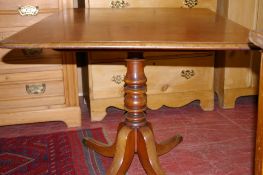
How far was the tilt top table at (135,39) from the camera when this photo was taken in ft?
3.46

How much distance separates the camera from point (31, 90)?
222 cm

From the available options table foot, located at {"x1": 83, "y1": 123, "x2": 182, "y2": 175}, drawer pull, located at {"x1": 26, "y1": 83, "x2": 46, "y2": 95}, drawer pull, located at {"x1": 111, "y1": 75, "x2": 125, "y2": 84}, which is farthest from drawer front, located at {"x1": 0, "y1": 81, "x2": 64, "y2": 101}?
table foot, located at {"x1": 83, "y1": 123, "x2": 182, "y2": 175}

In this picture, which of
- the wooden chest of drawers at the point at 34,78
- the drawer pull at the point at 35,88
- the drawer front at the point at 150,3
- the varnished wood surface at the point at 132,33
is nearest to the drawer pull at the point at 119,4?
the drawer front at the point at 150,3

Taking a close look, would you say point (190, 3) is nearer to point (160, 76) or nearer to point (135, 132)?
point (160, 76)

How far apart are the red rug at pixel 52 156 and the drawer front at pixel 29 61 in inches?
16.4

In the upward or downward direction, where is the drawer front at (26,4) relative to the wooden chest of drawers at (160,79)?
upward

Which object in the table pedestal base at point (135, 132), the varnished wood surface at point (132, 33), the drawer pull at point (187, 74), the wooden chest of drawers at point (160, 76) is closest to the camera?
the varnished wood surface at point (132, 33)

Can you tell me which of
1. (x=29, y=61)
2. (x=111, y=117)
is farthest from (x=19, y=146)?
(x=111, y=117)

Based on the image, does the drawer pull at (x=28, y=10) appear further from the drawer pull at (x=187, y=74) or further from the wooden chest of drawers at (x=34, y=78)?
the drawer pull at (x=187, y=74)

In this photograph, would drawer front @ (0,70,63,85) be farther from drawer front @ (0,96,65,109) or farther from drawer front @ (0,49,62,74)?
drawer front @ (0,96,65,109)

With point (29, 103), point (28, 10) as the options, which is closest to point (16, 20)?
point (28, 10)

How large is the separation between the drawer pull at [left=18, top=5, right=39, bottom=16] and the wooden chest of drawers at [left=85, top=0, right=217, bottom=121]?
316 millimetres

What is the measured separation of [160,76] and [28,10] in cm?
95

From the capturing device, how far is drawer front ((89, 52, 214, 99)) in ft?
7.72
